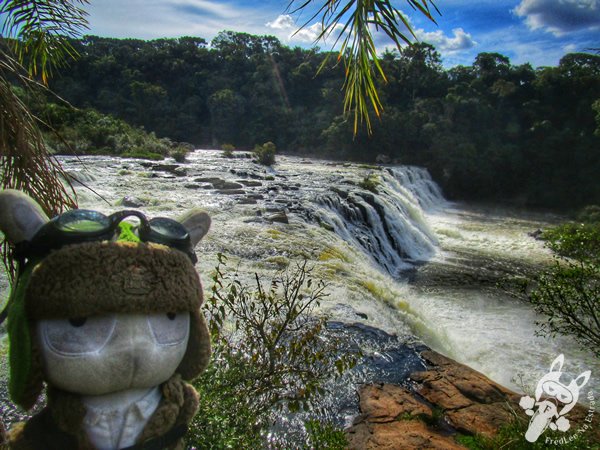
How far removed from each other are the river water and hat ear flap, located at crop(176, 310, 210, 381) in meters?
2.19

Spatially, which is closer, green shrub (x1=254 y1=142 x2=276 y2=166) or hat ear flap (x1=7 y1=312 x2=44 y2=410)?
hat ear flap (x1=7 y1=312 x2=44 y2=410)

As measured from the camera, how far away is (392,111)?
29.3m

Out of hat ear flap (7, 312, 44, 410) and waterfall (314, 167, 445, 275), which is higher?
hat ear flap (7, 312, 44, 410)

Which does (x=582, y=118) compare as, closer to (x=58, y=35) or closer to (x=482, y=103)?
(x=482, y=103)

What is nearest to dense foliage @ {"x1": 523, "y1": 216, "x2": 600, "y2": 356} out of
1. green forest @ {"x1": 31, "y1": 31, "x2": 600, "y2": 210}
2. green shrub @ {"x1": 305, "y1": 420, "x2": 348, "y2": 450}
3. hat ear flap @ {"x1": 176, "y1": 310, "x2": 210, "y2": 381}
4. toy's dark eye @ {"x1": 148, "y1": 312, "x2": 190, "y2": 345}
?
green shrub @ {"x1": 305, "y1": 420, "x2": 348, "y2": 450}

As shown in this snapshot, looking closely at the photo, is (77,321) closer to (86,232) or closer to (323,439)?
(86,232)

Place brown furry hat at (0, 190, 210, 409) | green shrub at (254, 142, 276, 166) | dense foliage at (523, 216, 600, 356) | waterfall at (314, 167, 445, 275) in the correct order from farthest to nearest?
green shrub at (254, 142, 276, 166), waterfall at (314, 167, 445, 275), dense foliage at (523, 216, 600, 356), brown furry hat at (0, 190, 210, 409)

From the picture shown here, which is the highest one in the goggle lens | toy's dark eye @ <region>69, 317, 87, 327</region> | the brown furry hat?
the goggle lens

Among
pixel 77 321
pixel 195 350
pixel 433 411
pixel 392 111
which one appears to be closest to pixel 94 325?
pixel 77 321

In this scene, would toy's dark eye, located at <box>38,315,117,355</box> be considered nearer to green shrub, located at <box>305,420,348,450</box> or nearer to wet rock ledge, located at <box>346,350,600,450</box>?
green shrub, located at <box>305,420,348,450</box>

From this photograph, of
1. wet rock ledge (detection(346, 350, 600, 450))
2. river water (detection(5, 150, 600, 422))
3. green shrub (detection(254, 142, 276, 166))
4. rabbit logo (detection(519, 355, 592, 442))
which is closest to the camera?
rabbit logo (detection(519, 355, 592, 442))

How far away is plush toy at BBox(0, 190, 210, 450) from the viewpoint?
1223 millimetres

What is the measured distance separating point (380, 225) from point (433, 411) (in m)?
7.50

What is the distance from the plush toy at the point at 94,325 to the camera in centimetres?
122
